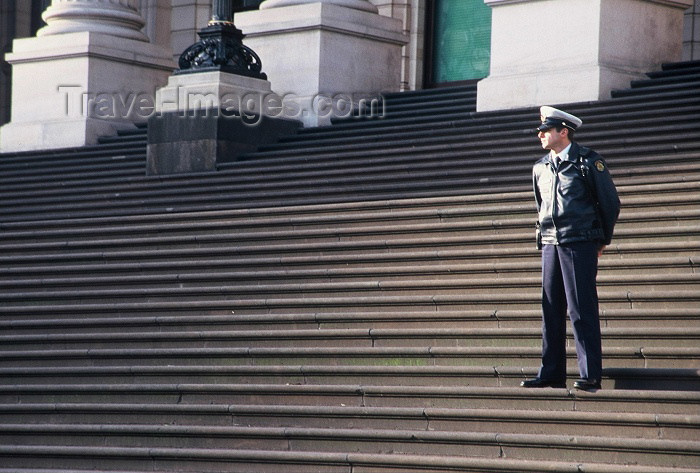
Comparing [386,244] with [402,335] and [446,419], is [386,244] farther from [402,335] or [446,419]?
[446,419]

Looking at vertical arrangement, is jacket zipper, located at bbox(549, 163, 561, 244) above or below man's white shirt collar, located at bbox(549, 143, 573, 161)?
below

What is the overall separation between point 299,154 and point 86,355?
4.40 metres

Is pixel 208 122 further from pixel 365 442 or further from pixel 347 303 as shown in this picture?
pixel 365 442

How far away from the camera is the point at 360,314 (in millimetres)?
10734

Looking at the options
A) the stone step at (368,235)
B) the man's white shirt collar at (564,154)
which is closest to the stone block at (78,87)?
the stone step at (368,235)

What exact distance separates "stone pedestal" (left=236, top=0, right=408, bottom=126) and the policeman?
8.19 meters

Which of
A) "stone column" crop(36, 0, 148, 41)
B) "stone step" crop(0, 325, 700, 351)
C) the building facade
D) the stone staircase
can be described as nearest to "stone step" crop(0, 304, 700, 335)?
the stone staircase

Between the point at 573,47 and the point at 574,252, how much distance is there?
6.68 m

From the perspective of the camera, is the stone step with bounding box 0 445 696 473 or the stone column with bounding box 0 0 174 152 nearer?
the stone step with bounding box 0 445 696 473

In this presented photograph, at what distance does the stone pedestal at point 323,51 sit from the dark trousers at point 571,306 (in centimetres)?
835

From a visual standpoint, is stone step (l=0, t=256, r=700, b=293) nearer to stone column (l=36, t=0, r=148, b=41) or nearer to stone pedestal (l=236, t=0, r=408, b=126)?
stone pedestal (l=236, t=0, r=408, b=126)

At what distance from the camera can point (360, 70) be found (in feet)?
58.1

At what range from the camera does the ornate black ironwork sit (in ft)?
53.7

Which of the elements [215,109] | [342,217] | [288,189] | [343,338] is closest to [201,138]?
[215,109]
